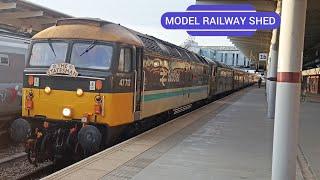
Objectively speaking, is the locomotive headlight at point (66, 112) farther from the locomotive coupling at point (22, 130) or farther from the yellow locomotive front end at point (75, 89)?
→ the locomotive coupling at point (22, 130)

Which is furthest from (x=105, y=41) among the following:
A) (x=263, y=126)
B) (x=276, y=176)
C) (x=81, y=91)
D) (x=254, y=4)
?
(x=254, y=4)

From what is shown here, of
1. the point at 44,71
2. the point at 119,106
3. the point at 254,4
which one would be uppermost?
the point at 254,4

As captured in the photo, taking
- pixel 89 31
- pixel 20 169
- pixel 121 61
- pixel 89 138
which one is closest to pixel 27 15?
pixel 89 31

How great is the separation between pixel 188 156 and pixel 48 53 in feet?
12.2

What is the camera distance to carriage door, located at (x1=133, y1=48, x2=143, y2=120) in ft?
36.6

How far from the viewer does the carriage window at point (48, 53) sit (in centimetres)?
1038

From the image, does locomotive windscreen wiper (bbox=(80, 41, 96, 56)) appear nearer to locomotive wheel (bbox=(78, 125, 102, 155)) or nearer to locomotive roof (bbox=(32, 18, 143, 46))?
locomotive roof (bbox=(32, 18, 143, 46))

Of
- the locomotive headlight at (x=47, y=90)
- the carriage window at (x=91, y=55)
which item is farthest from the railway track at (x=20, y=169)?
the carriage window at (x=91, y=55)

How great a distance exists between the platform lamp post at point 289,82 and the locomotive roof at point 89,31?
4.97 m

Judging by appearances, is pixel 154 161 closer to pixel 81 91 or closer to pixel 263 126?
pixel 81 91

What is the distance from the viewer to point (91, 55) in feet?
33.7

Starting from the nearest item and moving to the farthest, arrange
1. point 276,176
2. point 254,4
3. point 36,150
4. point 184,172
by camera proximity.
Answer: point 276,176, point 184,172, point 36,150, point 254,4

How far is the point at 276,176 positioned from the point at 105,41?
17.3 feet

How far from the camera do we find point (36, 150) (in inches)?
381
